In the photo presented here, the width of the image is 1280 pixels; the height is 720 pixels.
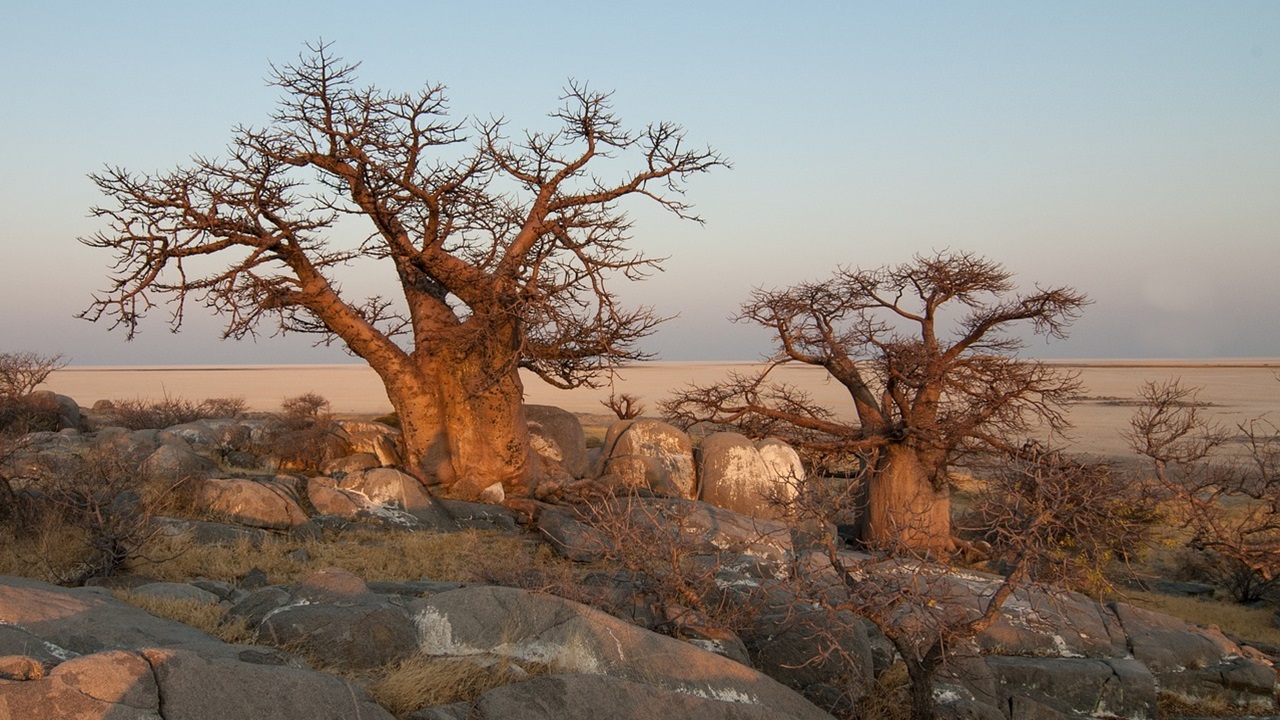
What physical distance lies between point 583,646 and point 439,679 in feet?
3.12

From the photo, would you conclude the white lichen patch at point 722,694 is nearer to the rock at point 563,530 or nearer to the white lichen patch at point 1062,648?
the white lichen patch at point 1062,648

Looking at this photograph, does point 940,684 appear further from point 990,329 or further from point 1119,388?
point 1119,388

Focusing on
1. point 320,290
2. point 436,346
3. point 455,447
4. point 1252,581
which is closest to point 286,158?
point 320,290

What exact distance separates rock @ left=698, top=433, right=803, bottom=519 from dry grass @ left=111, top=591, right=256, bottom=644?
807 centimetres

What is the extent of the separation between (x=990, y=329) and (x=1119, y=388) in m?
61.3

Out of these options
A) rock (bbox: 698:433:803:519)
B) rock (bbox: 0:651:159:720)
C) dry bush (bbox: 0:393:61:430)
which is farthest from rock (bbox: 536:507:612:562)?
dry bush (bbox: 0:393:61:430)

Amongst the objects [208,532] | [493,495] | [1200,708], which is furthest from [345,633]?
[493,495]

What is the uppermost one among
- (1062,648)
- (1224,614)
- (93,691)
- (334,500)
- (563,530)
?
(93,691)

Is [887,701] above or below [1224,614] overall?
above

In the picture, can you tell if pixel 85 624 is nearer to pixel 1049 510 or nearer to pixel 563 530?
pixel 1049 510

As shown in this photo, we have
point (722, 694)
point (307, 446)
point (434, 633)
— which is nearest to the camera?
point (722, 694)

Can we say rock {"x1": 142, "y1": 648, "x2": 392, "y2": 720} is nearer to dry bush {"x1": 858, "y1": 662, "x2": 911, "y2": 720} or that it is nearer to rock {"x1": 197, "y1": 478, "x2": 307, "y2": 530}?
dry bush {"x1": 858, "y1": 662, "x2": 911, "y2": 720}

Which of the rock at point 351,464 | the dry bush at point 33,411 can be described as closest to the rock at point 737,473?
the rock at point 351,464

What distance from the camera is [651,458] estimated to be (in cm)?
1463
